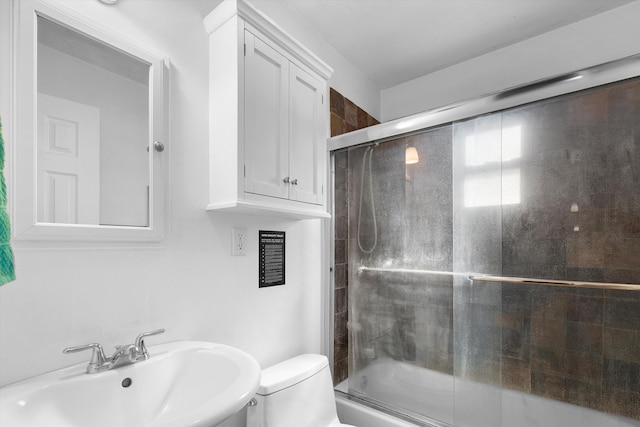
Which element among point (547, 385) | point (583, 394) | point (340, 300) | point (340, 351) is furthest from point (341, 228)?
point (583, 394)

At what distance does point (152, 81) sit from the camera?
118cm

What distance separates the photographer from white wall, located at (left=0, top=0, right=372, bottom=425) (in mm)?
895

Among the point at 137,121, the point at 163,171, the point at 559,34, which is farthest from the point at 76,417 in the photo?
the point at 559,34

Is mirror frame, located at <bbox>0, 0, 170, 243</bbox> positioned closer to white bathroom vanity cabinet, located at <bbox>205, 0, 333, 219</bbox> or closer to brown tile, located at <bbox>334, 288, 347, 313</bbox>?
white bathroom vanity cabinet, located at <bbox>205, 0, 333, 219</bbox>

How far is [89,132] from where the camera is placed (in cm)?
102

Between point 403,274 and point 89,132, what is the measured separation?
1.53 m

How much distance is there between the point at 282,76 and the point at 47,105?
0.89 metres

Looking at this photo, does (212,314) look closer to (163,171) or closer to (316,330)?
(163,171)

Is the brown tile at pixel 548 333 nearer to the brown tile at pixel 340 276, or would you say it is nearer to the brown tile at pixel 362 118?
the brown tile at pixel 340 276

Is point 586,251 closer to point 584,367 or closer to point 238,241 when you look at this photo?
point 584,367

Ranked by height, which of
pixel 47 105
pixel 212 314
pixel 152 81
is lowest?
pixel 212 314

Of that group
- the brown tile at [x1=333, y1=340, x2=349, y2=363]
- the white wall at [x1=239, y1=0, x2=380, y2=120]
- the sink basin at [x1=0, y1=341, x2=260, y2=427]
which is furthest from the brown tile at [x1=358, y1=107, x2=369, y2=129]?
the sink basin at [x1=0, y1=341, x2=260, y2=427]

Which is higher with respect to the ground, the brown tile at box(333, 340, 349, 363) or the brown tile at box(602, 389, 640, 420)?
the brown tile at box(602, 389, 640, 420)

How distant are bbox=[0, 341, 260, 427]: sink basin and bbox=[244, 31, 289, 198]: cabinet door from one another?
642 millimetres
